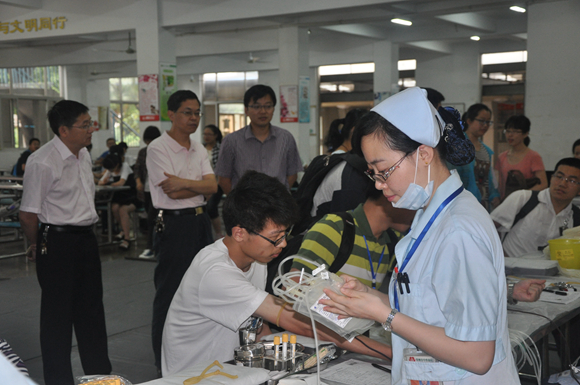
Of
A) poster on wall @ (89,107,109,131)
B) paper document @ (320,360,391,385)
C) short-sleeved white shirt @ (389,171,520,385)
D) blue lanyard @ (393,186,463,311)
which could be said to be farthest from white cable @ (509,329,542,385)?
poster on wall @ (89,107,109,131)

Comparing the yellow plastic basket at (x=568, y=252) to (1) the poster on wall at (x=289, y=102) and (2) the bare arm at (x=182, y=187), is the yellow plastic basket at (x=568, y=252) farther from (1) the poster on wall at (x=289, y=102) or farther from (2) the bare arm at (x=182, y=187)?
(1) the poster on wall at (x=289, y=102)

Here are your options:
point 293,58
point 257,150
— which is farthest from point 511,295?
point 293,58

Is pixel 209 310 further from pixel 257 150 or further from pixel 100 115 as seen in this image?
pixel 100 115

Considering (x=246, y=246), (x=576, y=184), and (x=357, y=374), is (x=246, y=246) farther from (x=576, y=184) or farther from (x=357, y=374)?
(x=576, y=184)

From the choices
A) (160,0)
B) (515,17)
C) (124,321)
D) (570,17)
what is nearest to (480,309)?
(124,321)

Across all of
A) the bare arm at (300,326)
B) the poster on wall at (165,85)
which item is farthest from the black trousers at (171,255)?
the poster on wall at (165,85)

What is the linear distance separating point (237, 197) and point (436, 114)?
92 cm

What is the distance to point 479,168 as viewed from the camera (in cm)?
449

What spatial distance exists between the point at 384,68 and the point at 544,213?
7.89 metres

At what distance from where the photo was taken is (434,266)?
131 centimetres

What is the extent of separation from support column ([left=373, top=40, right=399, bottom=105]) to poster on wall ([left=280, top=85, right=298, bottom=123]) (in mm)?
2447

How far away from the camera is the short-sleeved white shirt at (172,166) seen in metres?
3.64

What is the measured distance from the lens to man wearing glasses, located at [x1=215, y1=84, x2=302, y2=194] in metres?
4.12

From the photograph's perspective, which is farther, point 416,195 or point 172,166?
point 172,166
